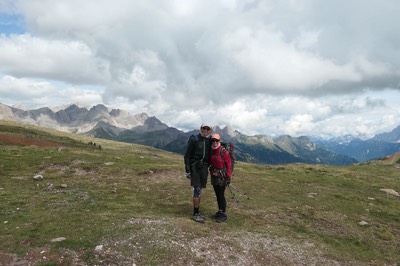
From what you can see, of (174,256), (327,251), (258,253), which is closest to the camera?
(174,256)

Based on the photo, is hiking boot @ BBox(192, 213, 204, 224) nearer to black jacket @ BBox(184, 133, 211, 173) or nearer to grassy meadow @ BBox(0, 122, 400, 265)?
grassy meadow @ BBox(0, 122, 400, 265)

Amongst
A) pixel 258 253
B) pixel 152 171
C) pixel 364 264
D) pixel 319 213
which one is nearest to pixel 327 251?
pixel 364 264

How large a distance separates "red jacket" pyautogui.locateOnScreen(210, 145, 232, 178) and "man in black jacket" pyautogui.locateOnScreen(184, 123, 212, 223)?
1.15ft

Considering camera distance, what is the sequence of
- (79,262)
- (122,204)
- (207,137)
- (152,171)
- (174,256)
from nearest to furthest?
(79,262) < (174,256) < (207,137) < (122,204) < (152,171)

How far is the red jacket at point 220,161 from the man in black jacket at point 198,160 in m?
0.35

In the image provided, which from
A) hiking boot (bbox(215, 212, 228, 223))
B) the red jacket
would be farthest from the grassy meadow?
the red jacket

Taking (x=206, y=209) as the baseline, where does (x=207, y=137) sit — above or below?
above

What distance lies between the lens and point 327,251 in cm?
1642

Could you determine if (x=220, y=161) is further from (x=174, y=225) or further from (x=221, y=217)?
(x=174, y=225)

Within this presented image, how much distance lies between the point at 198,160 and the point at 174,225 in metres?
3.90

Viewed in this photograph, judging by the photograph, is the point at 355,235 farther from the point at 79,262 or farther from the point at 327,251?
the point at 79,262

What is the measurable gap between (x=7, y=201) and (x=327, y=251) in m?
18.3

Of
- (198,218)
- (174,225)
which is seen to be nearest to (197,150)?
(198,218)

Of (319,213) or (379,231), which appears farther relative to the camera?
(319,213)
